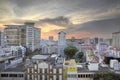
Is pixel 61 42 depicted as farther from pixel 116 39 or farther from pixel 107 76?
pixel 107 76

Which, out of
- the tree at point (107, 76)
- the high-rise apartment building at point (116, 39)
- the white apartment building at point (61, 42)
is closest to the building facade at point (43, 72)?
the tree at point (107, 76)

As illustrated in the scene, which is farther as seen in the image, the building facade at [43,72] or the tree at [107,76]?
the building facade at [43,72]

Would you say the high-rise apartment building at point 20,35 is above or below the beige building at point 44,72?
above

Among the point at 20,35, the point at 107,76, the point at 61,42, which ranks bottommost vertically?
the point at 107,76

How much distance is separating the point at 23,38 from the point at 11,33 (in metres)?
1.94

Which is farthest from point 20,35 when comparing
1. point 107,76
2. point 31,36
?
point 107,76

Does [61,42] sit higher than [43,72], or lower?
higher

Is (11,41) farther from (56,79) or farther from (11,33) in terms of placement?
(56,79)

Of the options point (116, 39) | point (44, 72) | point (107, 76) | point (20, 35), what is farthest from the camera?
point (116, 39)

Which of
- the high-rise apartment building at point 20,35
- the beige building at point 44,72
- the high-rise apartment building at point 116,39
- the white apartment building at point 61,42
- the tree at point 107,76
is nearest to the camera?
the tree at point 107,76

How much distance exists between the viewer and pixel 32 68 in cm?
1152

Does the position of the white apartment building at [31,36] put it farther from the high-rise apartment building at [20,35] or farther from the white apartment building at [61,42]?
the white apartment building at [61,42]

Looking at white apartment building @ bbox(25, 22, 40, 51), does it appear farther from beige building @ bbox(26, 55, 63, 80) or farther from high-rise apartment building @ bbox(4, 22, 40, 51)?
beige building @ bbox(26, 55, 63, 80)

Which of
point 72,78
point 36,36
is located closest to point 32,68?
point 72,78
